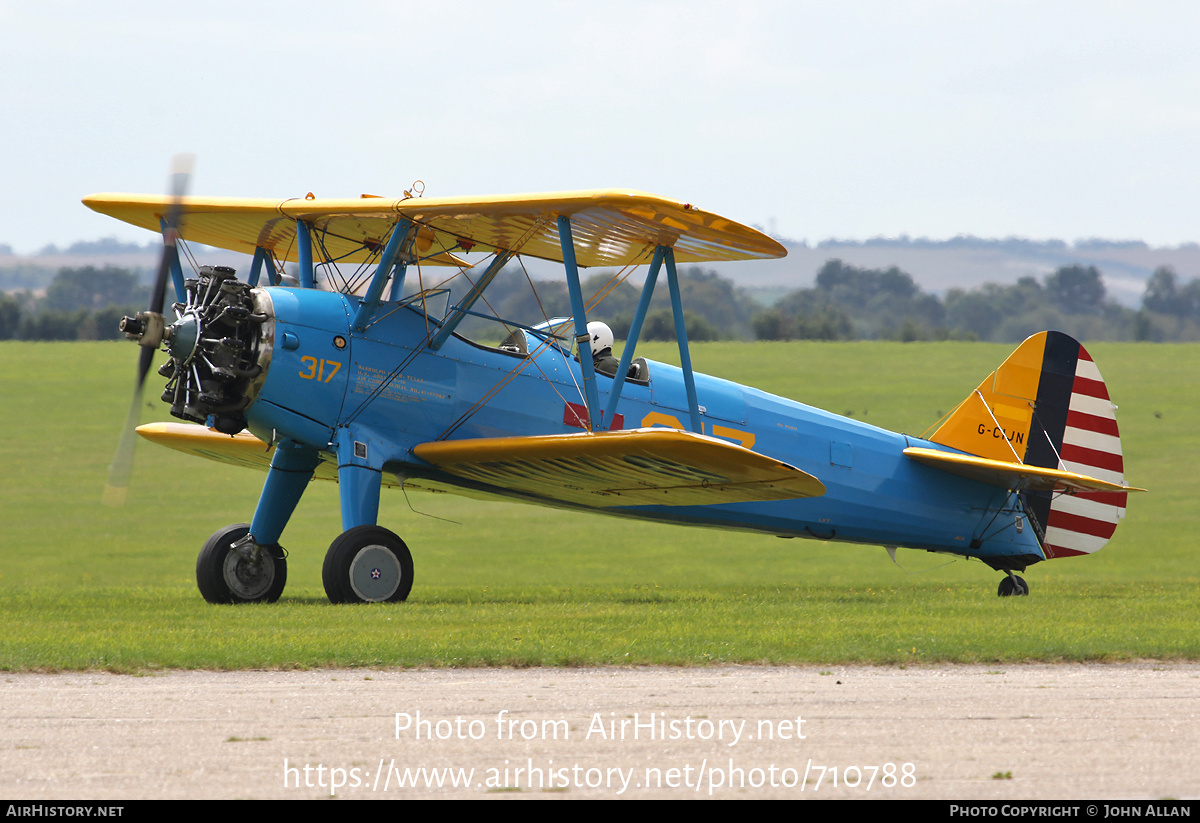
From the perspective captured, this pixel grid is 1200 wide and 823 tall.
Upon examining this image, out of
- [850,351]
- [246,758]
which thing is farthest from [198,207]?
[850,351]

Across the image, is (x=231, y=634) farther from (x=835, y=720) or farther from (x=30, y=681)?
(x=835, y=720)

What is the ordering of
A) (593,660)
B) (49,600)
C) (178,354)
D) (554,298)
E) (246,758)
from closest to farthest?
(246,758) → (593,660) → (178,354) → (49,600) → (554,298)

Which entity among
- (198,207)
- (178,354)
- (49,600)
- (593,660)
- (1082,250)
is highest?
(1082,250)

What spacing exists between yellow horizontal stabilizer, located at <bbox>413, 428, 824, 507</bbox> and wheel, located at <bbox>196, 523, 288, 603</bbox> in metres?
1.89

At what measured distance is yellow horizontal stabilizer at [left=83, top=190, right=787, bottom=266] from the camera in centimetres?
1117

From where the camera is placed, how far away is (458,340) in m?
12.7

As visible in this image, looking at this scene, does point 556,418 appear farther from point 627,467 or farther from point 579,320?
point 579,320

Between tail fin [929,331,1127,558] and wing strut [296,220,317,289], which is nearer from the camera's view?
wing strut [296,220,317,289]

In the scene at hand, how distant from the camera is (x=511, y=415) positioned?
12773 millimetres

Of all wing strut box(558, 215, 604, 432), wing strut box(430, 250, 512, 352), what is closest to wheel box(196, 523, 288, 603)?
wing strut box(430, 250, 512, 352)

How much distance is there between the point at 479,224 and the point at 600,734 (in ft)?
23.9

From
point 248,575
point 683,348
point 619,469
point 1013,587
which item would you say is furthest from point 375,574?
point 1013,587

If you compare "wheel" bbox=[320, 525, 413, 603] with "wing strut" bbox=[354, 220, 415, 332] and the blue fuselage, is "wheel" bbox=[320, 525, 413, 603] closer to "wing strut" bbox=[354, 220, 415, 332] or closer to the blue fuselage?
the blue fuselage

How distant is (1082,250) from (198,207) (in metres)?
166
